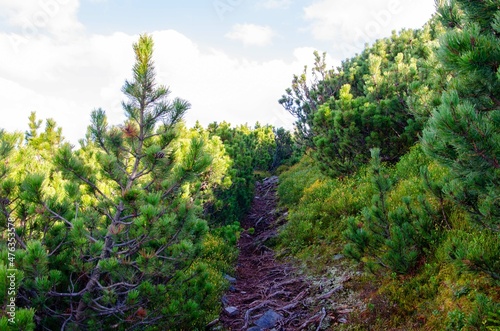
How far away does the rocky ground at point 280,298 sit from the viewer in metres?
5.48

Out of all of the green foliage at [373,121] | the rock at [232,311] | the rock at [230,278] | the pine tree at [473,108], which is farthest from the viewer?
the green foliage at [373,121]

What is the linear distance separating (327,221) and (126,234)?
578cm

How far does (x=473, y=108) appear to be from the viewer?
8.86ft

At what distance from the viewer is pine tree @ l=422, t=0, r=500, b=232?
2.66 metres

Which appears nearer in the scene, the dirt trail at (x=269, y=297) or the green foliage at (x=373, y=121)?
the dirt trail at (x=269, y=297)

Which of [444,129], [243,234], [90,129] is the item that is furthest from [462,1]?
[243,234]

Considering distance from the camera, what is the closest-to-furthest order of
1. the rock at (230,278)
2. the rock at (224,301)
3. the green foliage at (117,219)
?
the green foliage at (117,219) → the rock at (224,301) → the rock at (230,278)

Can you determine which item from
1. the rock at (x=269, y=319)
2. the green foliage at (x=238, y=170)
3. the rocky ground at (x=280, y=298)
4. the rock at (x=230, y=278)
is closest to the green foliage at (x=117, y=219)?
the rock at (x=269, y=319)

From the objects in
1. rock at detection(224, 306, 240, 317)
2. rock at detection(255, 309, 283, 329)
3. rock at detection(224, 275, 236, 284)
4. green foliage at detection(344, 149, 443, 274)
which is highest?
green foliage at detection(344, 149, 443, 274)

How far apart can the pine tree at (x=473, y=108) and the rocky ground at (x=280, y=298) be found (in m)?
2.93

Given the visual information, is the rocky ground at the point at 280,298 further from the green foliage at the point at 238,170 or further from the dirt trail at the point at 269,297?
the green foliage at the point at 238,170

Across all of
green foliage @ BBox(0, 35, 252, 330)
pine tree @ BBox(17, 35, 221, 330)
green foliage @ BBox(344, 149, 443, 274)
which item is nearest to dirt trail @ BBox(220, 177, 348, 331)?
green foliage @ BBox(344, 149, 443, 274)

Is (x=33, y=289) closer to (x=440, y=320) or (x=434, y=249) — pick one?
(x=440, y=320)

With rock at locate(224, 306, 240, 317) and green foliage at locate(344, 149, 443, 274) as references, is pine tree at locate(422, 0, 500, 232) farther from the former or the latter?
rock at locate(224, 306, 240, 317)
